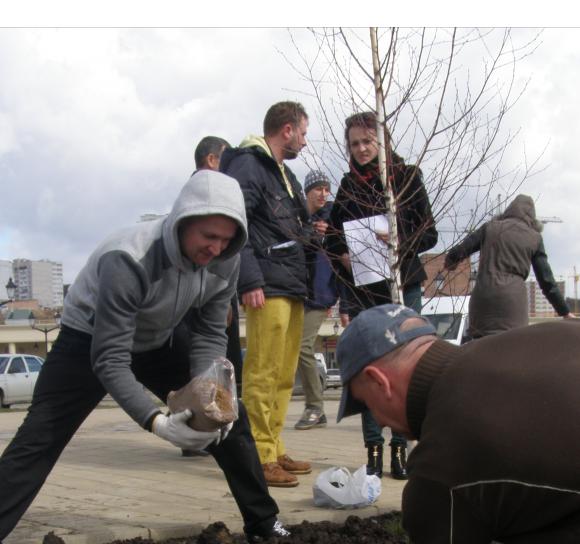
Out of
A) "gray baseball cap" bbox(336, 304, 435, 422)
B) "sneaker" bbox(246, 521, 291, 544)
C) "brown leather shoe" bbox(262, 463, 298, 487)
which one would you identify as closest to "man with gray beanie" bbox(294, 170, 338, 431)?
"brown leather shoe" bbox(262, 463, 298, 487)

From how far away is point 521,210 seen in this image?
6.09 metres

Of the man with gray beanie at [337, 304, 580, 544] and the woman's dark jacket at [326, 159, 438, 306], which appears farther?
the woman's dark jacket at [326, 159, 438, 306]

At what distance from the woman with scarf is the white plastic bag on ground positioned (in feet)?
1.00

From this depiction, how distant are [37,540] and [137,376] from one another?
88 cm

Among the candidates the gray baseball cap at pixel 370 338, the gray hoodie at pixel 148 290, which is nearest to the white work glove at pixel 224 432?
the gray hoodie at pixel 148 290

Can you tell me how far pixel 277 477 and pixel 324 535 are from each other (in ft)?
4.10

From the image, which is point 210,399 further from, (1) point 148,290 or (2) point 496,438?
(2) point 496,438

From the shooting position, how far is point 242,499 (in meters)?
3.94

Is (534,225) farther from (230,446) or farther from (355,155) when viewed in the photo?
(230,446)

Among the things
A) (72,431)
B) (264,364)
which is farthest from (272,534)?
(264,364)

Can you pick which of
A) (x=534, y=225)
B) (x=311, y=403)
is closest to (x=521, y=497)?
(x=534, y=225)

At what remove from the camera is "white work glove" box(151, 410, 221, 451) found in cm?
339

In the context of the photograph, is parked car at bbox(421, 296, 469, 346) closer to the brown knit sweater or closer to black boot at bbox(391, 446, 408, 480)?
black boot at bbox(391, 446, 408, 480)

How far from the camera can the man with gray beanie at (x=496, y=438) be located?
202 cm
